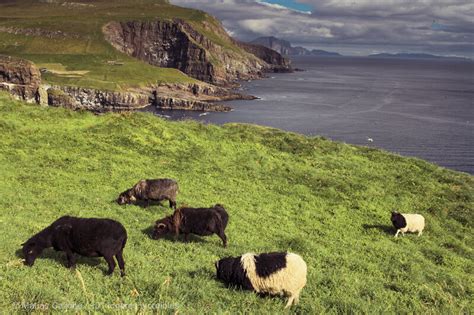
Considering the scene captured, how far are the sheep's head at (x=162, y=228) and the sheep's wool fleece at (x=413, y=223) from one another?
12.1 m

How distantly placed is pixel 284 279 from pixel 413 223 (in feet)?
39.9

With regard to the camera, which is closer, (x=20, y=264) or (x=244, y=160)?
(x=20, y=264)

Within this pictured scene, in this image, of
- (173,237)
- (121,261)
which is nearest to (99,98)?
(173,237)

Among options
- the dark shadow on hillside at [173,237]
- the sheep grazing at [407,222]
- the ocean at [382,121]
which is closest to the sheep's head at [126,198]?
the dark shadow on hillside at [173,237]

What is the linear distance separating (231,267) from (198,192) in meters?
10.9

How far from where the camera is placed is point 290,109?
171 metres

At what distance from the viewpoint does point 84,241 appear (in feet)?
36.8

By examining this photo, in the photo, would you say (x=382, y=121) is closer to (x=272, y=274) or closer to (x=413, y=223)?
(x=413, y=223)

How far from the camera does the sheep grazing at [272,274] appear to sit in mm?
10922

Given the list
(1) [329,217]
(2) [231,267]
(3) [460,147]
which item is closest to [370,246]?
(1) [329,217]

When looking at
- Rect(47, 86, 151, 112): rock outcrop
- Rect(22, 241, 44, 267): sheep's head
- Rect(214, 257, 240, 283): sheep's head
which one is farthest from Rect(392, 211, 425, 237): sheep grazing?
Rect(47, 86, 151, 112): rock outcrop

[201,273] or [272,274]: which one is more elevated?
[272,274]

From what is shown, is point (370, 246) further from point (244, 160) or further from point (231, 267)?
point (244, 160)

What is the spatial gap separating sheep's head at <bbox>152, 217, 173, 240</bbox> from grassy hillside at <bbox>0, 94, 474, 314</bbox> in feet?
1.75
